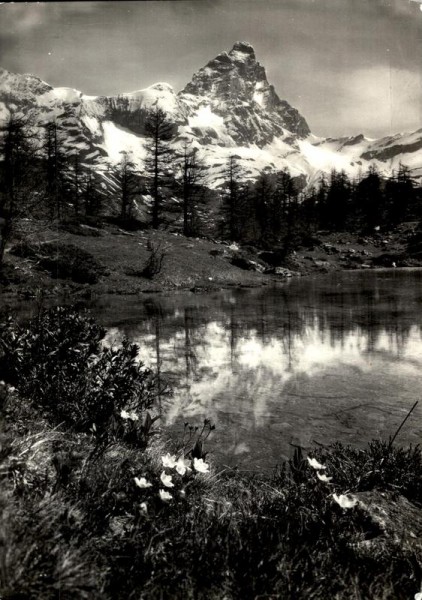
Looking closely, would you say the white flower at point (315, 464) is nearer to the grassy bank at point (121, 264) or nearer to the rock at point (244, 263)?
the grassy bank at point (121, 264)

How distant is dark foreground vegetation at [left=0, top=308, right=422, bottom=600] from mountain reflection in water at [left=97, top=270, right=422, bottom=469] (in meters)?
0.83

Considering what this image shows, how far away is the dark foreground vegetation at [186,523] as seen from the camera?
1.70 metres

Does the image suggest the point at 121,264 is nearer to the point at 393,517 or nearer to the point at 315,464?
the point at 315,464

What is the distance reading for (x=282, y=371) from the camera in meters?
6.08

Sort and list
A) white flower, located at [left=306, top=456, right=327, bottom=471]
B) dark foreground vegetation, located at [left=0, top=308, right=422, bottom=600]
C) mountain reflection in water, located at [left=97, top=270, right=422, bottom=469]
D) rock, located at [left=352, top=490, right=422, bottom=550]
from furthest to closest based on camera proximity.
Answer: mountain reflection in water, located at [left=97, top=270, right=422, bottom=469], white flower, located at [left=306, top=456, right=327, bottom=471], rock, located at [left=352, top=490, right=422, bottom=550], dark foreground vegetation, located at [left=0, top=308, right=422, bottom=600]

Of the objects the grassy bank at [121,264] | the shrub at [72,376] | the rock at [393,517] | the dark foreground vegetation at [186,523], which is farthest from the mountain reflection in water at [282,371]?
the grassy bank at [121,264]


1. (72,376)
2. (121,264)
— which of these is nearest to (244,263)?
(121,264)

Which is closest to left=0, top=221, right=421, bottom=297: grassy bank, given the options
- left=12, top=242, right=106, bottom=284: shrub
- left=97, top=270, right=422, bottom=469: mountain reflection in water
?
left=12, top=242, right=106, bottom=284: shrub

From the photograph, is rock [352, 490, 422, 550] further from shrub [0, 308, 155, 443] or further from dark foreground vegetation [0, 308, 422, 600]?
shrub [0, 308, 155, 443]

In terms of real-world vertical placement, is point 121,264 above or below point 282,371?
above

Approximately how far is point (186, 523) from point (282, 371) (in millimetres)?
4033

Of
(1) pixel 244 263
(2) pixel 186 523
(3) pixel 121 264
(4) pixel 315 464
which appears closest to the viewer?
(2) pixel 186 523

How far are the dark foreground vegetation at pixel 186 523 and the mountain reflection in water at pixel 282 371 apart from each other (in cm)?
83

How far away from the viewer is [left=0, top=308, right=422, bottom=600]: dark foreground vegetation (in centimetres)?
170
